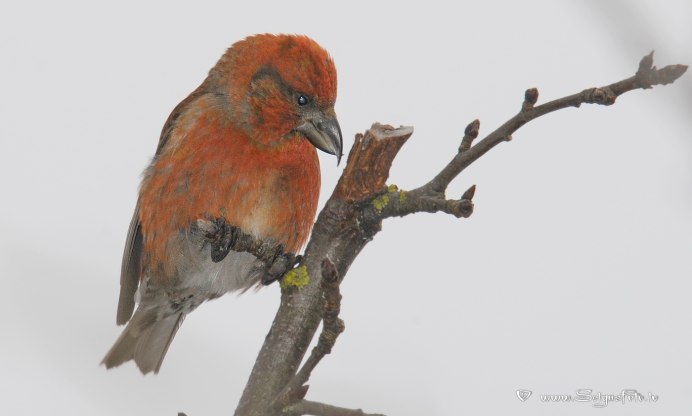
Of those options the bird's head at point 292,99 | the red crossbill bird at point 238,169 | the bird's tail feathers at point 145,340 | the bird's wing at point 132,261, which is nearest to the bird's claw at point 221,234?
the red crossbill bird at point 238,169

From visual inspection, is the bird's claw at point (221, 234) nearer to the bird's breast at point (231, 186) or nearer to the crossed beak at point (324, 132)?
the bird's breast at point (231, 186)

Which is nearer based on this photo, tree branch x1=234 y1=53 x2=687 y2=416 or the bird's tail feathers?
tree branch x1=234 y1=53 x2=687 y2=416

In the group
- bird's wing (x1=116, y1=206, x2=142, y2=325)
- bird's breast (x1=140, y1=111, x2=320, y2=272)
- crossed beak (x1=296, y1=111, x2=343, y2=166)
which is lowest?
bird's wing (x1=116, y1=206, x2=142, y2=325)

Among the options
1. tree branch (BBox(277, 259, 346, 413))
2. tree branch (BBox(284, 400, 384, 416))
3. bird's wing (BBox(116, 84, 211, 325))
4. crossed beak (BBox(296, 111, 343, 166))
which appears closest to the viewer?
tree branch (BBox(284, 400, 384, 416))

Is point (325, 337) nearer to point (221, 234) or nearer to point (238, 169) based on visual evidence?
point (221, 234)

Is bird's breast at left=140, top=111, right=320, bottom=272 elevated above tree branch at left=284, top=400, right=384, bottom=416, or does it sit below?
above

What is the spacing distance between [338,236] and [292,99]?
1.41 meters

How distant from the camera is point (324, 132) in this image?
4500 millimetres

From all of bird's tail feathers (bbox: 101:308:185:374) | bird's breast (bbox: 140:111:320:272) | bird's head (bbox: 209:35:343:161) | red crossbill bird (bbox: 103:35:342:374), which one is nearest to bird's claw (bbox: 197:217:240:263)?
red crossbill bird (bbox: 103:35:342:374)

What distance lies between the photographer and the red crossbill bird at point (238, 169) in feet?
14.3

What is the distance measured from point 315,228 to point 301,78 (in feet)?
4.50

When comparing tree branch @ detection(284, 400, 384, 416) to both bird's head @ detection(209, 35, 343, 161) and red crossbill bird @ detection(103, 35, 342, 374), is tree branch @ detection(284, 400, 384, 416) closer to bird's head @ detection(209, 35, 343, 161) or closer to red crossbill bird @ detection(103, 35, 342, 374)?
red crossbill bird @ detection(103, 35, 342, 374)

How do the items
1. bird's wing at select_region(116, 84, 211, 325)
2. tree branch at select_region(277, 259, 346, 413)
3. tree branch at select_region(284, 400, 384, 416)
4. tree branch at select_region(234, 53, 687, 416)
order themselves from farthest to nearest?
bird's wing at select_region(116, 84, 211, 325) < tree branch at select_region(234, 53, 687, 416) < tree branch at select_region(277, 259, 346, 413) < tree branch at select_region(284, 400, 384, 416)

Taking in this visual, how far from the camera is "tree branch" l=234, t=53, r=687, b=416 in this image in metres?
2.83
